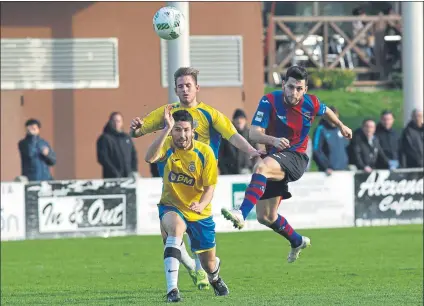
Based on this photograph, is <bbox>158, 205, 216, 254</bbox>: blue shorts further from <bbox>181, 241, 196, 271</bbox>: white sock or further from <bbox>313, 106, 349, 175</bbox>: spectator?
<bbox>313, 106, 349, 175</bbox>: spectator

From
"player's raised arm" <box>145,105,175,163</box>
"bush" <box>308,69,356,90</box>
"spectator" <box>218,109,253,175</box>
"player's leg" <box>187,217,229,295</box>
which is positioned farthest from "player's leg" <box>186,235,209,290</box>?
"bush" <box>308,69,356,90</box>

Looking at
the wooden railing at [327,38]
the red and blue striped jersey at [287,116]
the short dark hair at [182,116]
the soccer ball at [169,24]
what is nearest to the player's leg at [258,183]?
the red and blue striped jersey at [287,116]

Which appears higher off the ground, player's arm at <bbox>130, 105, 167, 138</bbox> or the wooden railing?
the wooden railing

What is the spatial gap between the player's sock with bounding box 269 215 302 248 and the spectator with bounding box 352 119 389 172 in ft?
27.2

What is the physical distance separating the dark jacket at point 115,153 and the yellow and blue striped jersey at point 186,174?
8941 mm

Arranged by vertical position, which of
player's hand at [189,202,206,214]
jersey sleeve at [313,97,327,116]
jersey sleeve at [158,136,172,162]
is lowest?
player's hand at [189,202,206,214]

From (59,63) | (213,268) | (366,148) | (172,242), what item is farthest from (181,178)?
(59,63)

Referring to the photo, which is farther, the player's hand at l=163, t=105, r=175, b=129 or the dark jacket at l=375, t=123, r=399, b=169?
the dark jacket at l=375, t=123, r=399, b=169

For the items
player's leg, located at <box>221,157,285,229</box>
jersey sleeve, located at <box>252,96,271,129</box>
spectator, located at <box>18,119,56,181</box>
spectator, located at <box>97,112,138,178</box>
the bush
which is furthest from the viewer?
the bush

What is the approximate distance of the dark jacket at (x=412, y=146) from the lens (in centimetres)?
2184

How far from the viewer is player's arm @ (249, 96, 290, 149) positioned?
12.0 meters

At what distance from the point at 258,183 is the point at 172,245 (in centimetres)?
130

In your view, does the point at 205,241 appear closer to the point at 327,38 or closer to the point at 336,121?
the point at 336,121

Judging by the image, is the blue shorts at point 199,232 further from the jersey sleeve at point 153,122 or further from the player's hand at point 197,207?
the jersey sleeve at point 153,122
